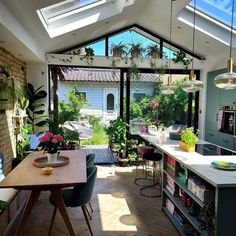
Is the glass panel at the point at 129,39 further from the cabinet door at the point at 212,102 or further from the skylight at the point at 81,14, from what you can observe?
the cabinet door at the point at 212,102

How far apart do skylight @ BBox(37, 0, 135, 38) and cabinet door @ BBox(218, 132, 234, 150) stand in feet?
10.8

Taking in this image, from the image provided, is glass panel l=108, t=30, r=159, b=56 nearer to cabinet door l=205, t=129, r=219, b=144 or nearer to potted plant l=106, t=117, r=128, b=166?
potted plant l=106, t=117, r=128, b=166

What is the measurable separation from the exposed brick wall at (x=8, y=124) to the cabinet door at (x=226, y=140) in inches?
173

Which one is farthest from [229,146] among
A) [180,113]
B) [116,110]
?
[116,110]

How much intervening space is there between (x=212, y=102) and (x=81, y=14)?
361 centimetres

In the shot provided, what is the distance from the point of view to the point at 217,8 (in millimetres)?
4633

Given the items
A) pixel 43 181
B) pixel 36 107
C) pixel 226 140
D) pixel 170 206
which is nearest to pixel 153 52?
pixel 226 140

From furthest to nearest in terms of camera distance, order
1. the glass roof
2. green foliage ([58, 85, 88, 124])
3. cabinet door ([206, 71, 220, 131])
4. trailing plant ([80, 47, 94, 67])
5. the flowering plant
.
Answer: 1. green foliage ([58, 85, 88, 124])
2. trailing plant ([80, 47, 94, 67])
3. cabinet door ([206, 71, 220, 131])
4. the glass roof
5. the flowering plant

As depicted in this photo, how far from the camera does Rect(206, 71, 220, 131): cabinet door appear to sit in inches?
231

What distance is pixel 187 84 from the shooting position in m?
3.30

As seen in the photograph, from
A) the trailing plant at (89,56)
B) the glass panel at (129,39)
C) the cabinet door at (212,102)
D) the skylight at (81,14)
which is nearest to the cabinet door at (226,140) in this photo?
the cabinet door at (212,102)

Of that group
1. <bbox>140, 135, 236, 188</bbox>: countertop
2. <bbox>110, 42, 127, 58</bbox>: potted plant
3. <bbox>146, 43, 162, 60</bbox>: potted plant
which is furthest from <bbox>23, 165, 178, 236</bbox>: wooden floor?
<bbox>146, 43, 162, 60</bbox>: potted plant

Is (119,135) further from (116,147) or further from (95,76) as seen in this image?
(95,76)

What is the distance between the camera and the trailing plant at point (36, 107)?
577 centimetres
